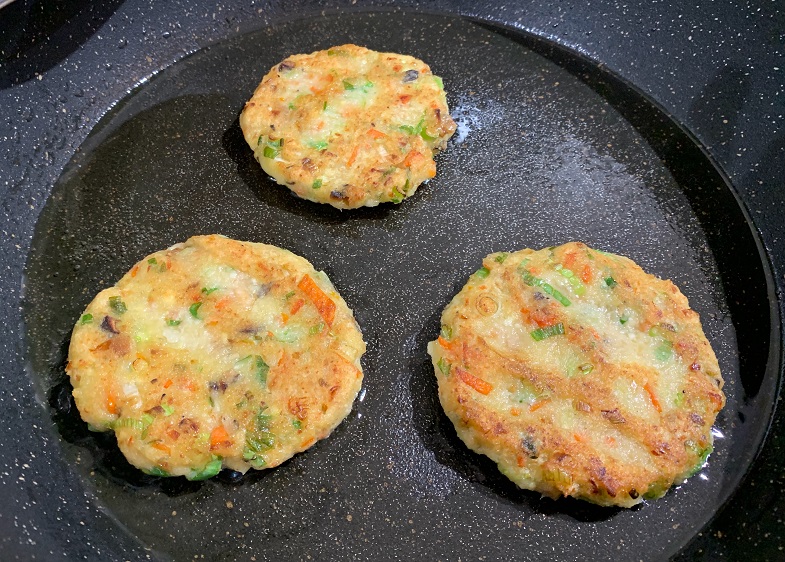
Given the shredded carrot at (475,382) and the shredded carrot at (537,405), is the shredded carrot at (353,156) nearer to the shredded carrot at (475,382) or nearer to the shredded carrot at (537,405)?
the shredded carrot at (475,382)

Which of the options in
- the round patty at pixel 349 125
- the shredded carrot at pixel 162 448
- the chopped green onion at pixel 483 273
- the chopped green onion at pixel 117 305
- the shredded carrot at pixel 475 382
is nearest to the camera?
the shredded carrot at pixel 162 448

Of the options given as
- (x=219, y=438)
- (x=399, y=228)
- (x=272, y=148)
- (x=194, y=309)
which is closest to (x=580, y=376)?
(x=399, y=228)

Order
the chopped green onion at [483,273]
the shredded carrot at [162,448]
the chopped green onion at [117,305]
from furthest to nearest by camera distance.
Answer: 1. the chopped green onion at [483,273]
2. the chopped green onion at [117,305]
3. the shredded carrot at [162,448]

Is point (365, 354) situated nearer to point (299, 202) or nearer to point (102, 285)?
point (299, 202)

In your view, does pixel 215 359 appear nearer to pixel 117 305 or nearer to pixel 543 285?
pixel 117 305

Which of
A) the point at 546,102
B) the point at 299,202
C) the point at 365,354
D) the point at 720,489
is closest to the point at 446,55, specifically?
the point at 546,102

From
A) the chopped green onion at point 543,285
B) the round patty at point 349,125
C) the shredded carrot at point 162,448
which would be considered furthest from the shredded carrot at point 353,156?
the shredded carrot at point 162,448

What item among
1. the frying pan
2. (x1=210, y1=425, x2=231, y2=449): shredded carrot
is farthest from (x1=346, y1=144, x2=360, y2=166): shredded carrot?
(x1=210, y1=425, x2=231, y2=449): shredded carrot
